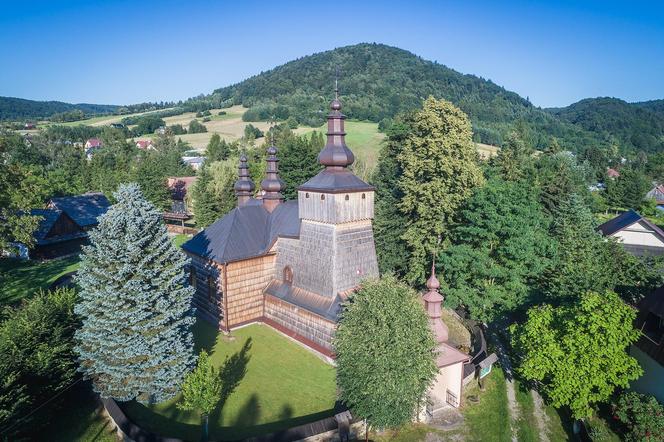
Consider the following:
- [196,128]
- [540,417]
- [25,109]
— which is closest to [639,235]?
[540,417]

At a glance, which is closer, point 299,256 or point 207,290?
point 299,256

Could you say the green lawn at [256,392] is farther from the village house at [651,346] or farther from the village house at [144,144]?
the village house at [144,144]

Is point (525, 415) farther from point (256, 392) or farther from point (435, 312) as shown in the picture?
point (256, 392)

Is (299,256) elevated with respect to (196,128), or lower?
lower

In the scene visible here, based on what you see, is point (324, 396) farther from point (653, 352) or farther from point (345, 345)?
point (653, 352)

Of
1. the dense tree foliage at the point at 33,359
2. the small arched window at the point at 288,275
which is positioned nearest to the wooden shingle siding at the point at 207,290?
the small arched window at the point at 288,275

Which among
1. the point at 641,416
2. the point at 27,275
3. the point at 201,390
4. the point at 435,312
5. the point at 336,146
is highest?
the point at 336,146
